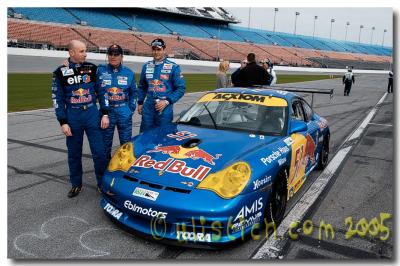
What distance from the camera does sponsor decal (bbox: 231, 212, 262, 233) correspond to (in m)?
2.91

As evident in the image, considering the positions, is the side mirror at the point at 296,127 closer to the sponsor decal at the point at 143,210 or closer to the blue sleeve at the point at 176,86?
the blue sleeve at the point at 176,86

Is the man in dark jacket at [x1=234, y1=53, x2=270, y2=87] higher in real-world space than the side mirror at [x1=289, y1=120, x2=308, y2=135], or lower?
higher

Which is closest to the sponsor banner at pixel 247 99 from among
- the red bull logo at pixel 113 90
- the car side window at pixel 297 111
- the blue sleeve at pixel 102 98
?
the car side window at pixel 297 111

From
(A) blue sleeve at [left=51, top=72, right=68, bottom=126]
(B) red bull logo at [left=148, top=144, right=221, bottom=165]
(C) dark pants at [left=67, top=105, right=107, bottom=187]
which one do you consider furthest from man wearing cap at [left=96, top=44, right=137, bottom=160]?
(B) red bull logo at [left=148, top=144, right=221, bottom=165]

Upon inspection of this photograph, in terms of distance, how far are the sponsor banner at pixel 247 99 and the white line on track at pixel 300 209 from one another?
43.8 inches

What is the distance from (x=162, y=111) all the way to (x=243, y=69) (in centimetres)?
→ 293

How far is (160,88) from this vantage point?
16.2ft

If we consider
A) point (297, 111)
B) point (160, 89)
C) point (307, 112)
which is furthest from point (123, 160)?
point (307, 112)

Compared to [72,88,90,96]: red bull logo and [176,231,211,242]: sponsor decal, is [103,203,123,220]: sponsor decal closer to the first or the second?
[176,231,211,242]: sponsor decal

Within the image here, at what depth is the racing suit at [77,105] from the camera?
3857 millimetres

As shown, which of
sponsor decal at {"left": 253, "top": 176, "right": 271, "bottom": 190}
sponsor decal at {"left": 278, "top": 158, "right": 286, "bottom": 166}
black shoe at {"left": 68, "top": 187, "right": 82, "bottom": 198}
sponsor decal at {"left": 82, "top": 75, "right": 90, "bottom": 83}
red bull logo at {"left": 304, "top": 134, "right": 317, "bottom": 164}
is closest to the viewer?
sponsor decal at {"left": 253, "top": 176, "right": 271, "bottom": 190}

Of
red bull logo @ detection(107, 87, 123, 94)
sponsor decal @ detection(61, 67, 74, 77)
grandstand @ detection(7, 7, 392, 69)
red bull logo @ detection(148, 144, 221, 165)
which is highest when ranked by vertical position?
grandstand @ detection(7, 7, 392, 69)

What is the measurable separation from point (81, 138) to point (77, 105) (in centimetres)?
38

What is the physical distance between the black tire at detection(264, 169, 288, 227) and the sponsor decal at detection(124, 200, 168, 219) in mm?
940
